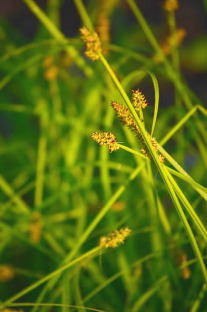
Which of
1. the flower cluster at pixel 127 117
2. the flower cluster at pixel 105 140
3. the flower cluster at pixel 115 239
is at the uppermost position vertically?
the flower cluster at pixel 127 117

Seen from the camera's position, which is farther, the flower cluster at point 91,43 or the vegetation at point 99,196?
the vegetation at point 99,196

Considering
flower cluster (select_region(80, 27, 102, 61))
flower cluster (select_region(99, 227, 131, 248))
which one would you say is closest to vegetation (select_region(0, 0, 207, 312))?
flower cluster (select_region(99, 227, 131, 248))

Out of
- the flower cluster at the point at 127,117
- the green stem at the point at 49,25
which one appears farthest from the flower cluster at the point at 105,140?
the green stem at the point at 49,25

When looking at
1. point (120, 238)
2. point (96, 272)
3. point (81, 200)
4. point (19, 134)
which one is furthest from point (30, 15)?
point (120, 238)

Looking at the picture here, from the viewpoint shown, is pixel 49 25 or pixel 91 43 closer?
pixel 91 43

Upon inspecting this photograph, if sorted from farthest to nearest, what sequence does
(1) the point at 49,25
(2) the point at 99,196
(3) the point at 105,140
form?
(2) the point at 99,196 → (1) the point at 49,25 → (3) the point at 105,140

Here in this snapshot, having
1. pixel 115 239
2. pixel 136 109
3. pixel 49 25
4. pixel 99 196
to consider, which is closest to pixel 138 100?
pixel 136 109

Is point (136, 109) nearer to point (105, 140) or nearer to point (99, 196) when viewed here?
point (105, 140)

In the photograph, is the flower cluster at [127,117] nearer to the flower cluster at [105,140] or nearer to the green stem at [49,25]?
the flower cluster at [105,140]

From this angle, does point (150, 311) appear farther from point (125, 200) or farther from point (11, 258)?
point (11, 258)
